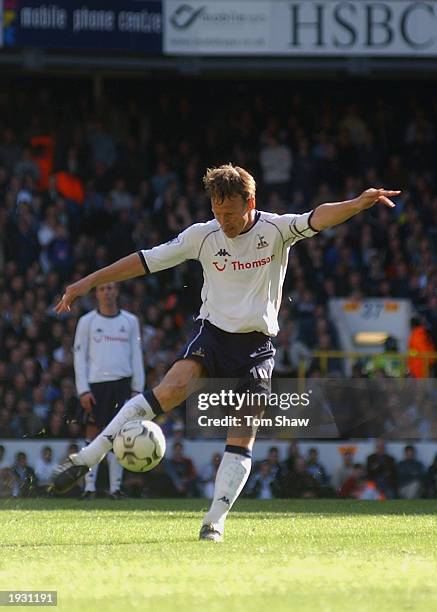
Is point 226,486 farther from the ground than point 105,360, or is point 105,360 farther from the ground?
point 105,360

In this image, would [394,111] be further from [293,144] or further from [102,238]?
[102,238]

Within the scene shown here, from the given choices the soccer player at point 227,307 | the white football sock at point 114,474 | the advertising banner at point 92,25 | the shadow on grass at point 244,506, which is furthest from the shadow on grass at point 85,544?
the advertising banner at point 92,25

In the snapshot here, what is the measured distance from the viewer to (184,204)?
21.9 meters

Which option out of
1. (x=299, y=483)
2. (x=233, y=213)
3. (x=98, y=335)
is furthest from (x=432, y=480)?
(x=233, y=213)

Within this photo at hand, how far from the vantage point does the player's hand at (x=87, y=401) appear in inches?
548

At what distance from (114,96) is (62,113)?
118cm

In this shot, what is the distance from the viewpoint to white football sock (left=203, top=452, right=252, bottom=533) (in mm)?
8398

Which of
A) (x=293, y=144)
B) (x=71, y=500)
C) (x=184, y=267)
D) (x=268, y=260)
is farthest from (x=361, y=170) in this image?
(x=268, y=260)

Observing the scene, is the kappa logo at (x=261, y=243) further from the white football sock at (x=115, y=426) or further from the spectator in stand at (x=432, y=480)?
the spectator in stand at (x=432, y=480)

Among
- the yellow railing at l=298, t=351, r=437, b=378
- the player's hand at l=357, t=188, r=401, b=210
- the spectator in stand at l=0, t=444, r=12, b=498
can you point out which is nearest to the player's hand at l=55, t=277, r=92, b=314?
the player's hand at l=357, t=188, r=401, b=210

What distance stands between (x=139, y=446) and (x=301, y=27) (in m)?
14.7

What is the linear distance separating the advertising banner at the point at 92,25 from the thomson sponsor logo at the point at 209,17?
0.31m

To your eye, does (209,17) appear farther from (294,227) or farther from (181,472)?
(294,227)

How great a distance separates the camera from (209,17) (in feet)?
70.6
